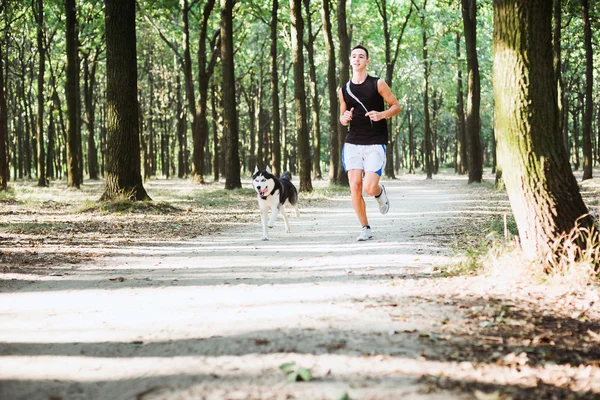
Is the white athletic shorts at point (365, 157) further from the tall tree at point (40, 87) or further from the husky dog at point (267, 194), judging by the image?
the tall tree at point (40, 87)

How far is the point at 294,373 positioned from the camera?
3.30 metres

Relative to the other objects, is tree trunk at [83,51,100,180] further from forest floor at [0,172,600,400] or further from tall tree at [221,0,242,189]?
forest floor at [0,172,600,400]

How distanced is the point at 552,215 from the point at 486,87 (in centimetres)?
4673

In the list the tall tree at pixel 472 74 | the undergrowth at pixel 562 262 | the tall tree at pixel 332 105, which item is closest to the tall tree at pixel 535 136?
the undergrowth at pixel 562 262

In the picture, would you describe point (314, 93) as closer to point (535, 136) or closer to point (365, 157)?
point (365, 157)

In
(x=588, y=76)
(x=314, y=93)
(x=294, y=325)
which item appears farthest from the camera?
(x=314, y=93)

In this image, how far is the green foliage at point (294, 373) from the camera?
3256 millimetres

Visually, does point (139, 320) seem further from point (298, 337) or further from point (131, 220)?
point (131, 220)

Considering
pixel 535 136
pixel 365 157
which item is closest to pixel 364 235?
pixel 365 157

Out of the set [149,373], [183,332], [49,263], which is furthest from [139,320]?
[49,263]

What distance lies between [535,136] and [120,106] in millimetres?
11319

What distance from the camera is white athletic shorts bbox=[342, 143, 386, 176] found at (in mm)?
8156

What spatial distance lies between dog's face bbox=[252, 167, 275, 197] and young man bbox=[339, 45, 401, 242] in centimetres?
173

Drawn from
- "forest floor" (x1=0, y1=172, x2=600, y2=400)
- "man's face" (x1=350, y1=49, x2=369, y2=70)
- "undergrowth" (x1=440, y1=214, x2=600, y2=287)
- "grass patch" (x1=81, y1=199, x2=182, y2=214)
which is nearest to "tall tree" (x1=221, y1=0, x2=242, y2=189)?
"grass patch" (x1=81, y1=199, x2=182, y2=214)
